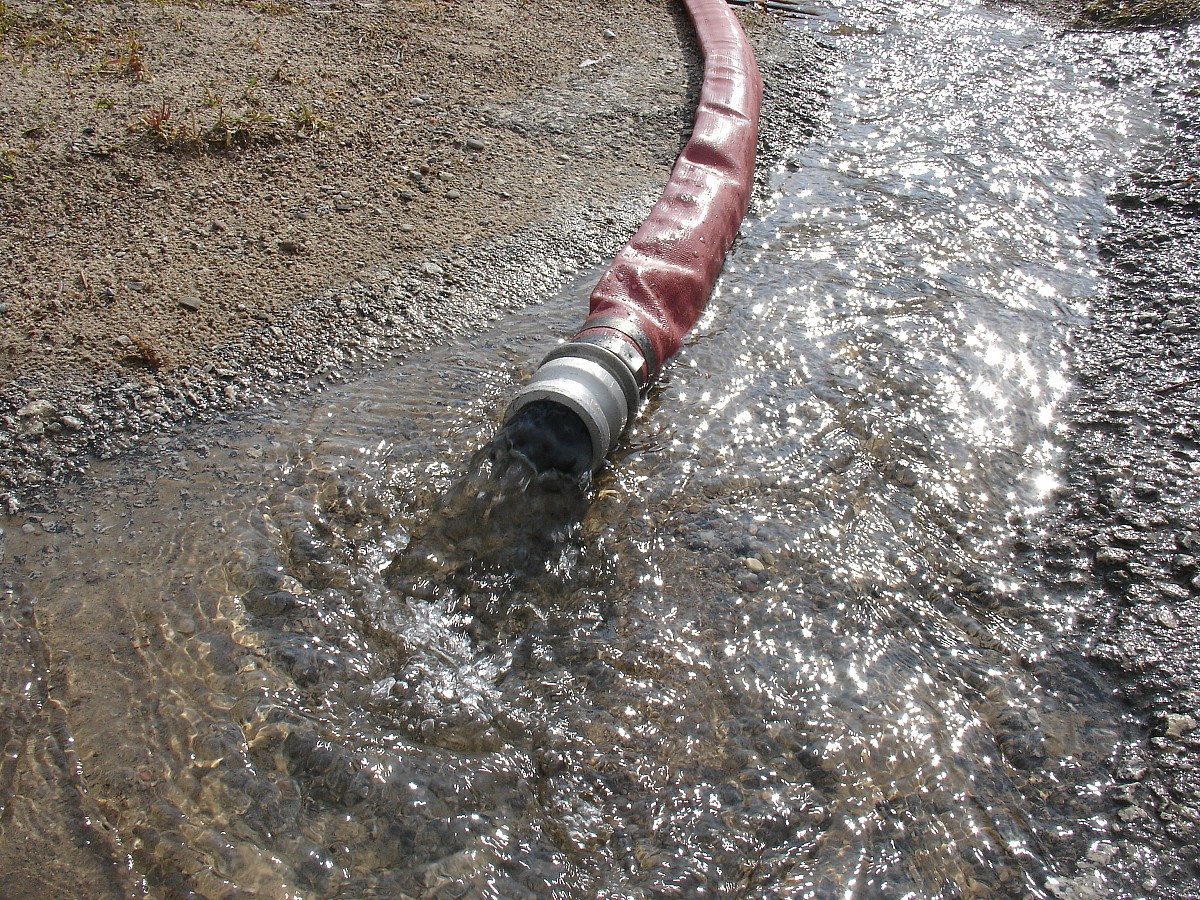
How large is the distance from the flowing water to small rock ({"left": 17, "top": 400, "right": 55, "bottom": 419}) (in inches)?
14.2

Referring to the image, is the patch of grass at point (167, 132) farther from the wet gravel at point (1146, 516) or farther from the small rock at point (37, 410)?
the wet gravel at point (1146, 516)

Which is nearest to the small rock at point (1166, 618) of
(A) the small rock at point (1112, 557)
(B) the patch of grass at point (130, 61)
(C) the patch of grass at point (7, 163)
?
(A) the small rock at point (1112, 557)

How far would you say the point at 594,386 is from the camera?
306cm

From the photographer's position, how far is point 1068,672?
2.68 metres

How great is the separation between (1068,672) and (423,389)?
2512 millimetres

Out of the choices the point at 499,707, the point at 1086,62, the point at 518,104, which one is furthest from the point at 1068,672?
the point at 1086,62

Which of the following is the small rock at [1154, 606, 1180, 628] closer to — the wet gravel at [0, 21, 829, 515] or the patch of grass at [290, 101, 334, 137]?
the wet gravel at [0, 21, 829, 515]

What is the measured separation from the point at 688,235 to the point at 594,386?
4.37 feet

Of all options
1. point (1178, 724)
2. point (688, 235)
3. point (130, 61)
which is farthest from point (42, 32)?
point (1178, 724)

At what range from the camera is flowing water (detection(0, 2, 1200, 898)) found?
84.7 inches

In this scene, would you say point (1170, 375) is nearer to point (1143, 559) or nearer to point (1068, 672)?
point (1143, 559)

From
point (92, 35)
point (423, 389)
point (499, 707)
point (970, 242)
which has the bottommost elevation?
point (499, 707)

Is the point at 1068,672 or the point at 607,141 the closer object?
the point at 1068,672

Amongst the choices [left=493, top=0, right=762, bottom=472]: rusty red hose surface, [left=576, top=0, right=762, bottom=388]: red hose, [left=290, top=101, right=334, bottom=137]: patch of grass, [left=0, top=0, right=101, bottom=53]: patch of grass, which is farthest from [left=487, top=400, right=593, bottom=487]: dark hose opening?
[left=0, top=0, right=101, bottom=53]: patch of grass
